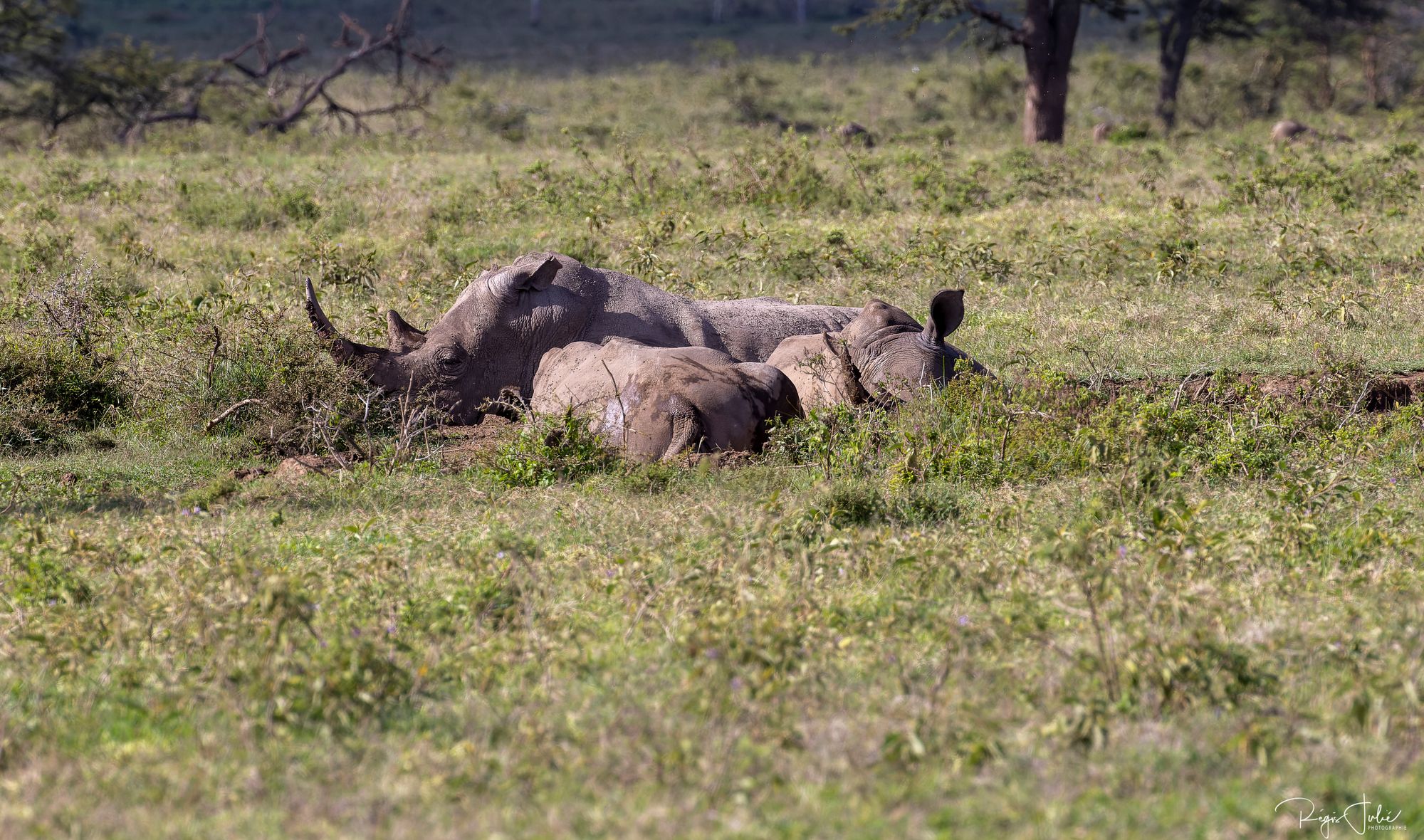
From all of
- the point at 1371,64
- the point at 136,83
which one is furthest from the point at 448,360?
the point at 1371,64

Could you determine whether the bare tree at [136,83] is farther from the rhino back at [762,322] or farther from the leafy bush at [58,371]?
the rhino back at [762,322]

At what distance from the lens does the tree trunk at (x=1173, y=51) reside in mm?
23281

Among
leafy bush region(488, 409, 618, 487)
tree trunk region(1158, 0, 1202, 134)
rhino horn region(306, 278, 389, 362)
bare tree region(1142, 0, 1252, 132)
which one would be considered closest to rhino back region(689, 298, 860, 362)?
leafy bush region(488, 409, 618, 487)

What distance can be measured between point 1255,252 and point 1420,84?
67.5 feet

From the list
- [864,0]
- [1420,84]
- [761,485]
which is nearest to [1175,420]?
[761,485]

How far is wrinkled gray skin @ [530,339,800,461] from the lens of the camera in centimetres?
704

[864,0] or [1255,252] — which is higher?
[864,0]

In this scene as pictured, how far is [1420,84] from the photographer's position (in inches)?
1119

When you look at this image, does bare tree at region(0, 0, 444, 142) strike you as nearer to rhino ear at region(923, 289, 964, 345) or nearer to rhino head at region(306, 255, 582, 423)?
rhino head at region(306, 255, 582, 423)

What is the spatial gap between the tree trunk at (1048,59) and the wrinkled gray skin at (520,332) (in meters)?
11.3

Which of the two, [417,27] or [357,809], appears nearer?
[357,809]

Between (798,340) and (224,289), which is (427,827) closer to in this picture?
(798,340)

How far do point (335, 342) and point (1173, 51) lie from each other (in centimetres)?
2009

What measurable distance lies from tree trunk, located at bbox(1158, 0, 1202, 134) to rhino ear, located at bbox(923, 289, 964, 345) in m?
16.0
